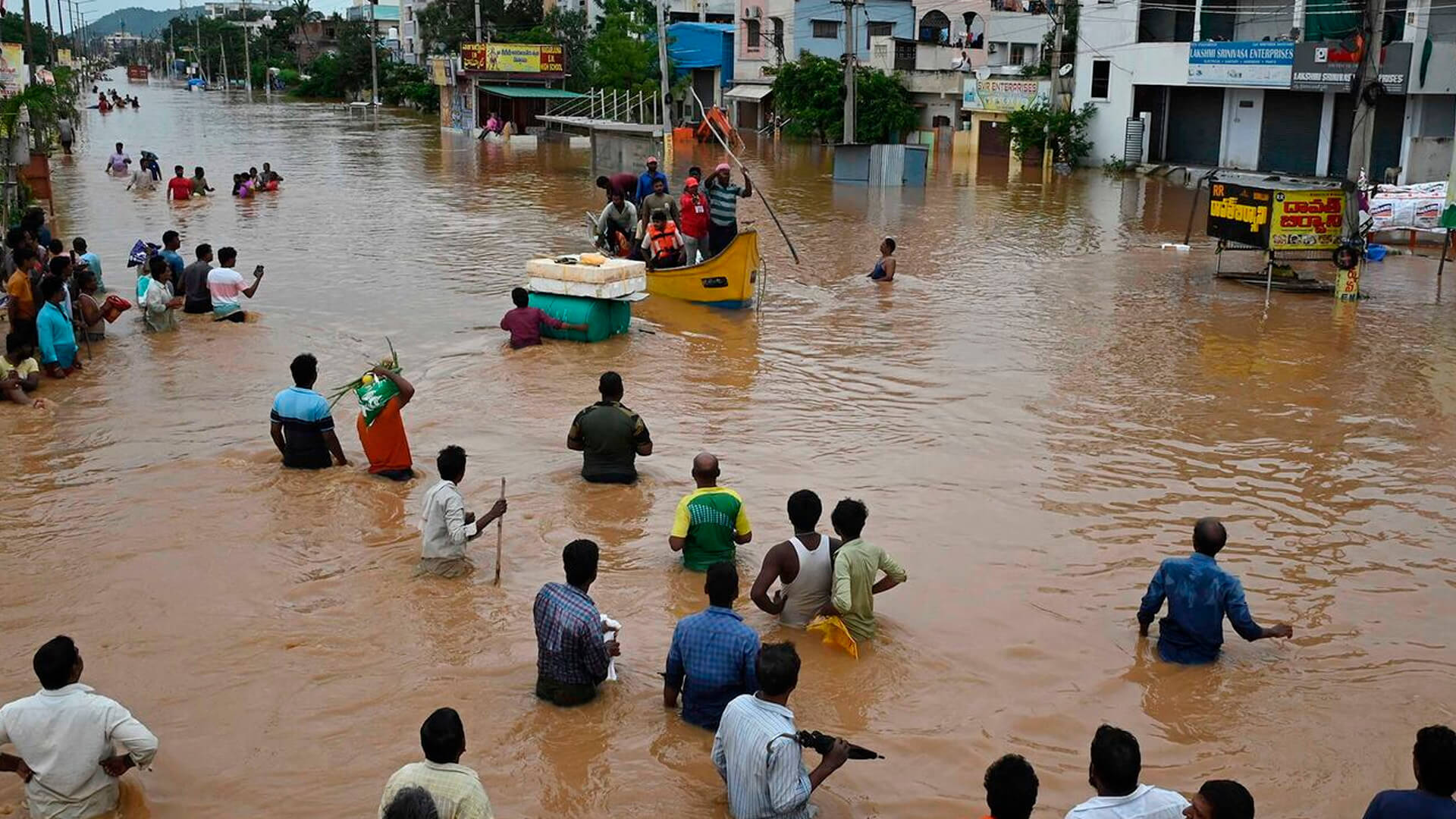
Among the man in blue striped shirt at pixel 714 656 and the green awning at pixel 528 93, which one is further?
the green awning at pixel 528 93

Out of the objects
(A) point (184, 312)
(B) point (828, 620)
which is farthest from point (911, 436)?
(A) point (184, 312)

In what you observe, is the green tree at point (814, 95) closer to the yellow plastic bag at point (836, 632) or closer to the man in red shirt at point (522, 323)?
the man in red shirt at point (522, 323)

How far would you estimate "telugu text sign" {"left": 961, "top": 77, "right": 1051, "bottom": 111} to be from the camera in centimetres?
4478

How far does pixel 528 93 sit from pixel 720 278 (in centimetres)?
4385

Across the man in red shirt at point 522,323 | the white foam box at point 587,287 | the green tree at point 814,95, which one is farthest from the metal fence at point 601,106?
the man in red shirt at point 522,323

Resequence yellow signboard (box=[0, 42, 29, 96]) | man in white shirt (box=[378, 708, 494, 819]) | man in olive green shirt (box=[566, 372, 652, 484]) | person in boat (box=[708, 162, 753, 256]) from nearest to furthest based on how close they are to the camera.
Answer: man in white shirt (box=[378, 708, 494, 819]) → man in olive green shirt (box=[566, 372, 652, 484]) → person in boat (box=[708, 162, 753, 256]) → yellow signboard (box=[0, 42, 29, 96])

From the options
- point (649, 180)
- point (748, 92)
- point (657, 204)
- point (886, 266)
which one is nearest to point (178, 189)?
point (649, 180)

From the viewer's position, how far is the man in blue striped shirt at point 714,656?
6.49m

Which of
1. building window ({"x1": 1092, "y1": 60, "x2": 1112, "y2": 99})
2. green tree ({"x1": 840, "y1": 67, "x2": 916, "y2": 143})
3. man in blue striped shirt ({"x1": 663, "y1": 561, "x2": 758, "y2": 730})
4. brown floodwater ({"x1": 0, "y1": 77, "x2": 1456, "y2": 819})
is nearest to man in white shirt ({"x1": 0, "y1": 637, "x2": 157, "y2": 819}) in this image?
brown floodwater ({"x1": 0, "y1": 77, "x2": 1456, "y2": 819})

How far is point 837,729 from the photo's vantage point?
7004 mm

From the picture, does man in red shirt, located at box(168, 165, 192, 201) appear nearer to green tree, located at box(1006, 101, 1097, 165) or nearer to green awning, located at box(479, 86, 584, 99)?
green tree, located at box(1006, 101, 1097, 165)

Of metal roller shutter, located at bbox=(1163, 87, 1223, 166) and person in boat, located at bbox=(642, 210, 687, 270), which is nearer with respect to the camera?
person in boat, located at bbox=(642, 210, 687, 270)

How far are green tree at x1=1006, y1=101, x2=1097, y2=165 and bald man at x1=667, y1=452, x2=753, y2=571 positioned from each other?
116ft

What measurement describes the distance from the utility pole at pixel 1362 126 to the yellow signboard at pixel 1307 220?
0.94 feet
